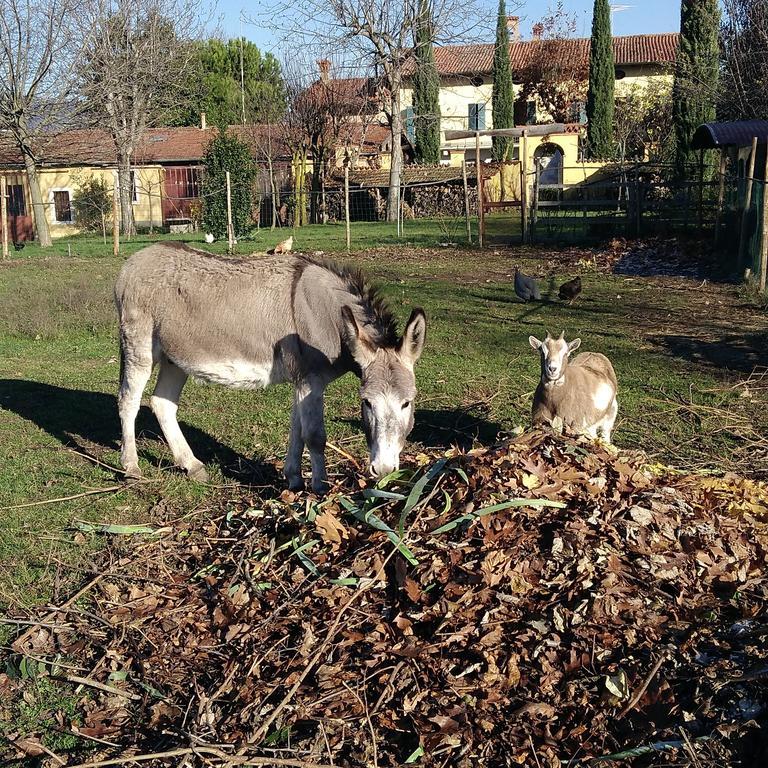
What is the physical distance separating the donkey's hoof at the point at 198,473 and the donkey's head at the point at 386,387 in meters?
2.11

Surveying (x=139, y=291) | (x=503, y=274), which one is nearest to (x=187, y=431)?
(x=139, y=291)

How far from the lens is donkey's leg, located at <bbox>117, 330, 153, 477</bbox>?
309 inches

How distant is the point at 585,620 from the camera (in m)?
4.41

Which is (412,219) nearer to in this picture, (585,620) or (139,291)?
(139,291)

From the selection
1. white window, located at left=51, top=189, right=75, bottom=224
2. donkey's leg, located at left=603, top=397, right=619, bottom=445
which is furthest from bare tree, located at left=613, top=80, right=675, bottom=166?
donkey's leg, located at left=603, top=397, right=619, bottom=445

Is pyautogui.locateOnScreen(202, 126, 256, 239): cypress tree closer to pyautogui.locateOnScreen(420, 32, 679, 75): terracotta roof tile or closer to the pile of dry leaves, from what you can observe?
pyautogui.locateOnScreen(420, 32, 679, 75): terracotta roof tile

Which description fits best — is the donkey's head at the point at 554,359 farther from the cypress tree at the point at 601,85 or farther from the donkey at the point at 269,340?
the cypress tree at the point at 601,85

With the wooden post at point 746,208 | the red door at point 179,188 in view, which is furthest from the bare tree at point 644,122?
the wooden post at point 746,208

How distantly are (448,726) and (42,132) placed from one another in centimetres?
3823

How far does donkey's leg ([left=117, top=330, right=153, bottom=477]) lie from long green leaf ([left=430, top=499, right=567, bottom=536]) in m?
3.72

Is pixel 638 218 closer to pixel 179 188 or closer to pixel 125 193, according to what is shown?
pixel 125 193

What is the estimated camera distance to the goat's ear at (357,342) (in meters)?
6.28

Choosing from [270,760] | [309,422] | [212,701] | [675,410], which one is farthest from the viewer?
[675,410]

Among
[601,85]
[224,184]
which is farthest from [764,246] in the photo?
[601,85]
